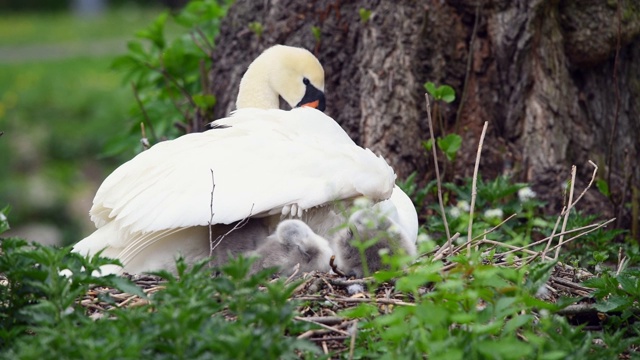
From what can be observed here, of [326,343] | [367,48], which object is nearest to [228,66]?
[367,48]

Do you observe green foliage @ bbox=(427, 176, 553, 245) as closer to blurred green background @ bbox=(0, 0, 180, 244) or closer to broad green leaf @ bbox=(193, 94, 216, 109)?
broad green leaf @ bbox=(193, 94, 216, 109)

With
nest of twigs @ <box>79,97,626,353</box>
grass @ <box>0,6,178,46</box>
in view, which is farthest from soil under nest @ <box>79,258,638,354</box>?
grass @ <box>0,6,178,46</box>

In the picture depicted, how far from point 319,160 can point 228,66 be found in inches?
101

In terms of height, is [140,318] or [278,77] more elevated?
[278,77]

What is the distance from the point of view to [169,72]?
7566 millimetres

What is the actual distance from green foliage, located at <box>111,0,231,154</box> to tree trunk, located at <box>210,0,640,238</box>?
1.06 meters

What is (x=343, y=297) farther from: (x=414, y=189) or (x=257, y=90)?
(x=414, y=189)

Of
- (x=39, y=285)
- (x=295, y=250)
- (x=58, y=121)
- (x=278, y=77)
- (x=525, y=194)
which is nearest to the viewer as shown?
(x=39, y=285)

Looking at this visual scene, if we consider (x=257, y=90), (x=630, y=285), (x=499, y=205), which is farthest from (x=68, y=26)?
Result: (x=630, y=285)

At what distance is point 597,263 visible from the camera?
5242mm

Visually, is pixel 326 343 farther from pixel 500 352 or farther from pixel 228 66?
pixel 228 66

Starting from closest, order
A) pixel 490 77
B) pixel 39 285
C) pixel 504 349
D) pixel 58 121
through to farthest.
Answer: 1. pixel 504 349
2. pixel 39 285
3. pixel 490 77
4. pixel 58 121

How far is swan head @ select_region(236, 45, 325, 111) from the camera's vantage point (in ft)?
19.8

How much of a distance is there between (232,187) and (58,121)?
10.3m
